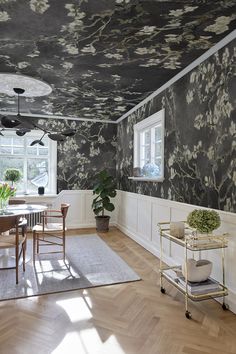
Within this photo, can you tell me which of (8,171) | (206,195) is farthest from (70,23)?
(8,171)

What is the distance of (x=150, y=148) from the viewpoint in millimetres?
4594

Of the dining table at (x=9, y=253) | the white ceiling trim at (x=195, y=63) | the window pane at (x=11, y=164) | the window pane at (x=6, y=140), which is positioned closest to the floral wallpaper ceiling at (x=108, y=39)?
the white ceiling trim at (x=195, y=63)

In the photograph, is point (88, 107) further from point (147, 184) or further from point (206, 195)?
point (206, 195)

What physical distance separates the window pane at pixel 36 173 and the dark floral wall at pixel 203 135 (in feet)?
Answer: 9.65

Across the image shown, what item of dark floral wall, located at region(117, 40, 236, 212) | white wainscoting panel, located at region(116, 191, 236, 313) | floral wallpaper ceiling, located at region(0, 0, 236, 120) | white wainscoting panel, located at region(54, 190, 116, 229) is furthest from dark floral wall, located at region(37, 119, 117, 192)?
dark floral wall, located at region(117, 40, 236, 212)

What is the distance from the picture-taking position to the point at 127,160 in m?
5.51

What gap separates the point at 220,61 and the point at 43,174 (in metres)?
4.45

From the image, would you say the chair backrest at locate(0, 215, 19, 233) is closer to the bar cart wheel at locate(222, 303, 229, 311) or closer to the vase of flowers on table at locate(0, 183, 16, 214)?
the vase of flowers on table at locate(0, 183, 16, 214)

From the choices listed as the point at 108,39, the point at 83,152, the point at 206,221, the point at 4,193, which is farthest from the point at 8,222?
the point at 83,152

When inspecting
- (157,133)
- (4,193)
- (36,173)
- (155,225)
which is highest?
(157,133)

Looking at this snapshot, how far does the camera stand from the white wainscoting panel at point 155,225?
2420mm

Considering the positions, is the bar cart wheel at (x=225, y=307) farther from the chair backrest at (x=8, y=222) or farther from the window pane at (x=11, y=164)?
the window pane at (x=11, y=164)

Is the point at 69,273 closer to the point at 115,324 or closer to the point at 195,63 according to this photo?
the point at 115,324

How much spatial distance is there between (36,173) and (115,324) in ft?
14.2
